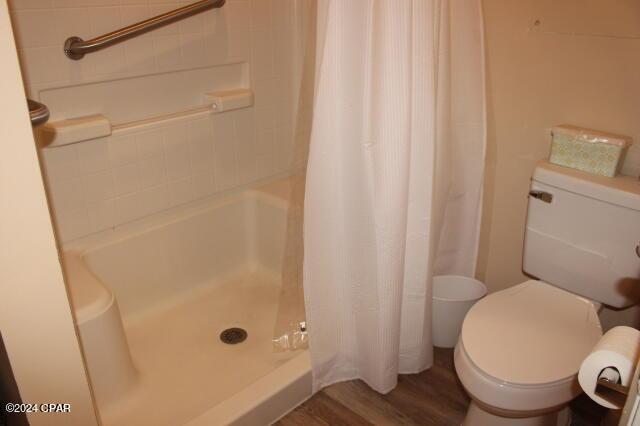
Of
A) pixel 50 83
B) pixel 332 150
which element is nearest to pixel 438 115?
pixel 332 150

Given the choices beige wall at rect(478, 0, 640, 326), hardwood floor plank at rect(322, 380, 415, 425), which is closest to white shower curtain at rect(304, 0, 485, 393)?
hardwood floor plank at rect(322, 380, 415, 425)

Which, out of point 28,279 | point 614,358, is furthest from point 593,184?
point 28,279

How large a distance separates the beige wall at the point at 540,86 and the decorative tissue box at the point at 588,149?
0.06m

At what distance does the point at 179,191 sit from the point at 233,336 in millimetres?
629

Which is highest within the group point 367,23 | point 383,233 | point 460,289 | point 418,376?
point 367,23

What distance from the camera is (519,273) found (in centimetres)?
204

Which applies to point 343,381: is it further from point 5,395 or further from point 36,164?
point 36,164

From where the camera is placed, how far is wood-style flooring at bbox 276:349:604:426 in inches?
67.7

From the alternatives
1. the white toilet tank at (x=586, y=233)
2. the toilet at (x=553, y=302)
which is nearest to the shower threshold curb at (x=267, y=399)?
the toilet at (x=553, y=302)

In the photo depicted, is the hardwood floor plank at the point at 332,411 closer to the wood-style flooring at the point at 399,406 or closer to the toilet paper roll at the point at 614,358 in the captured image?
the wood-style flooring at the point at 399,406

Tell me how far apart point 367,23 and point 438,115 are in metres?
0.41

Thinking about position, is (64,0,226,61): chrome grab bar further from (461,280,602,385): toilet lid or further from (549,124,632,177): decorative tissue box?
(461,280,602,385): toilet lid

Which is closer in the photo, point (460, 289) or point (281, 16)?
point (460, 289)

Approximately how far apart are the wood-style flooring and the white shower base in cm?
8
